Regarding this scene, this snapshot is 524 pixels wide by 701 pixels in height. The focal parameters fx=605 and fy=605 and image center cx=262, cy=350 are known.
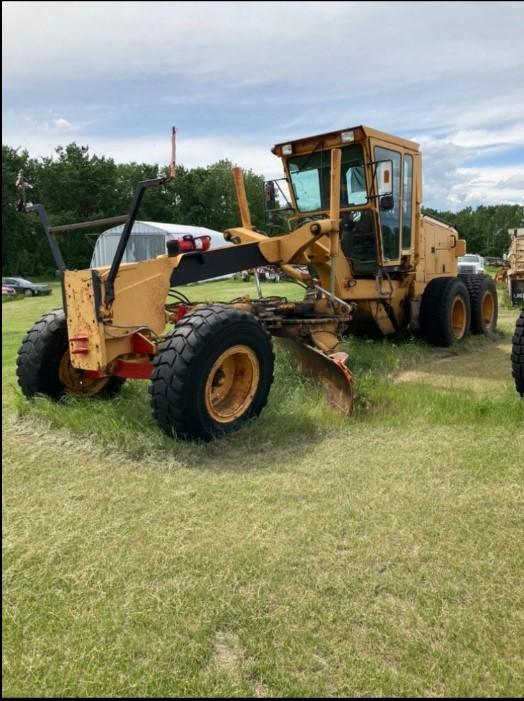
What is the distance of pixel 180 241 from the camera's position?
498 cm

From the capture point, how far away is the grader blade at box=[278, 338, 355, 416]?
16.9 ft

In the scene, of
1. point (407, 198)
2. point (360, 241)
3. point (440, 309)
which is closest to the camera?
point (360, 241)

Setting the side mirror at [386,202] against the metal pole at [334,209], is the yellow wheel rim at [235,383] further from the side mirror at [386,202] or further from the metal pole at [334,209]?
the side mirror at [386,202]

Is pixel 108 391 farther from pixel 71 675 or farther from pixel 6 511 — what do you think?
pixel 71 675

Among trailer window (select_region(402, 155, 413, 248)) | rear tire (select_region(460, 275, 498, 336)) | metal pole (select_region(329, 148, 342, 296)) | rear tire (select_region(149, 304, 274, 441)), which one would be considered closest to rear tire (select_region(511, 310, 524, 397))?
metal pole (select_region(329, 148, 342, 296))

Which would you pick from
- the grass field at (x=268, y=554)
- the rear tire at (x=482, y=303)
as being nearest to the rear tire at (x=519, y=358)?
the grass field at (x=268, y=554)

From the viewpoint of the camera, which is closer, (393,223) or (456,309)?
(393,223)

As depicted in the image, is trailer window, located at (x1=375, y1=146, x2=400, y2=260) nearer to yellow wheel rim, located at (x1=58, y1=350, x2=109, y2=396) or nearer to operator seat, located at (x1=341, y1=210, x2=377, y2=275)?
operator seat, located at (x1=341, y1=210, x2=377, y2=275)

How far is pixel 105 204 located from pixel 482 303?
6332 millimetres

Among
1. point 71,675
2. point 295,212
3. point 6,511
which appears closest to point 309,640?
point 71,675

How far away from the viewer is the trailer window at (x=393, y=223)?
24.4ft

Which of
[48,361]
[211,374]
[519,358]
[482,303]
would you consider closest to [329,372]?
[211,374]

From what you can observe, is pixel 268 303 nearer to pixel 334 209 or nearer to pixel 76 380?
pixel 334 209

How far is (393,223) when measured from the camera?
299 inches
